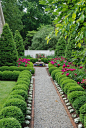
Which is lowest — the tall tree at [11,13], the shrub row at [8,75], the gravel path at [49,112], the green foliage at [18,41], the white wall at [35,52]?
the gravel path at [49,112]

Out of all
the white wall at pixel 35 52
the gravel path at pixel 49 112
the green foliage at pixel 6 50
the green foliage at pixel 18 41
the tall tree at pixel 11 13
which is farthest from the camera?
the tall tree at pixel 11 13

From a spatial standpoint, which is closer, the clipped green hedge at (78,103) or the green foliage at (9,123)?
the green foliage at (9,123)

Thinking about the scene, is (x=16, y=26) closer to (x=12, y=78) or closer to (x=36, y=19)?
(x=36, y=19)

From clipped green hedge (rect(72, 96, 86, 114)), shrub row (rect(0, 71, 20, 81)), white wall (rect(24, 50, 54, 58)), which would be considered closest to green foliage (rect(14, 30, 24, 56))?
white wall (rect(24, 50, 54, 58))

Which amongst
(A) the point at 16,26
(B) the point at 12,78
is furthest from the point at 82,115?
(A) the point at 16,26

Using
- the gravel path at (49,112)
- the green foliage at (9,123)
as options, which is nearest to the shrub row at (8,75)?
the gravel path at (49,112)

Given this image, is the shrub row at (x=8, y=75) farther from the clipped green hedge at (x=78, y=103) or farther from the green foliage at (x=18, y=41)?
the green foliage at (x=18, y=41)

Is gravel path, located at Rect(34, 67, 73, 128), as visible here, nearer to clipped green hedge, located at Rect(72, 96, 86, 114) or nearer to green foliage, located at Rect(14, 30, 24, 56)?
clipped green hedge, located at Rect(72, 96, 86, 114)

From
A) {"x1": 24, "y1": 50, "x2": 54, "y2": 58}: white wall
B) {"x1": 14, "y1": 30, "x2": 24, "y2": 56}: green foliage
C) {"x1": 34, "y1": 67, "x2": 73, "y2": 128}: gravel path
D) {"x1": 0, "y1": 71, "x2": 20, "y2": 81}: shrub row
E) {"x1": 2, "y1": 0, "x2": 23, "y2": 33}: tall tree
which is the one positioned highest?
{"x1": 2, "y1": 0, "x2": 23, "y2": 33}: tall tree

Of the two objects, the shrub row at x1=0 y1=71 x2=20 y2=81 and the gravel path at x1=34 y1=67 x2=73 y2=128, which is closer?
the gravel path at x1=34 y1=67 x2=73 y2=128

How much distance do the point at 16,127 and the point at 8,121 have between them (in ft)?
0.66

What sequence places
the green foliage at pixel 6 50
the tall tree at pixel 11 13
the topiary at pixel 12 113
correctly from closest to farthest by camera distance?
the topiary at pixel 12 113 < the green foliage at pixel 6 50 < the tall tree at pixel 11 13

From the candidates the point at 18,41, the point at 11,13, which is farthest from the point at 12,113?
the point at 11,13

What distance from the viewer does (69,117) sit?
157 inches
